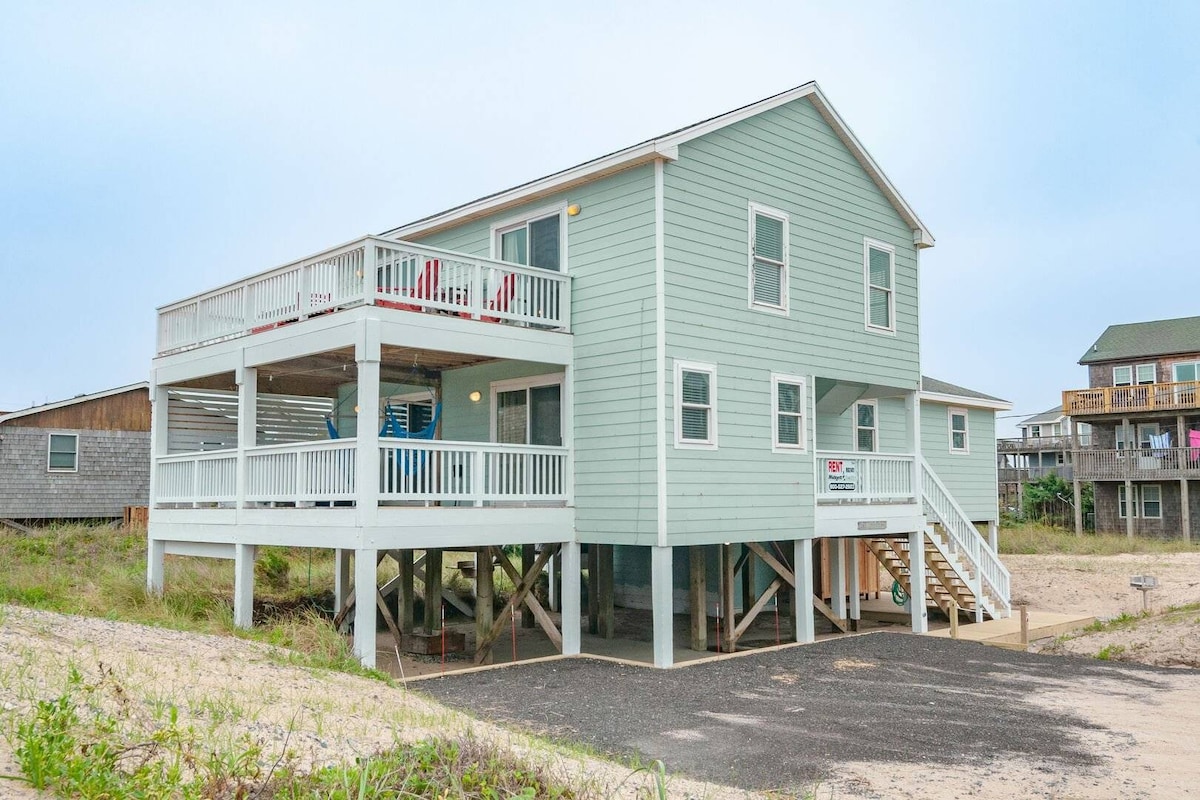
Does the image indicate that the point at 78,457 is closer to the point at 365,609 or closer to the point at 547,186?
the point at 547,186

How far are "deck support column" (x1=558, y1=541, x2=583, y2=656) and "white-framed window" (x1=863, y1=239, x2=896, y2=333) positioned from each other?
7.68m

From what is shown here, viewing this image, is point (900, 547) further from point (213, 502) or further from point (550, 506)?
point (213, 502)

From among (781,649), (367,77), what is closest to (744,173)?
(781,649)

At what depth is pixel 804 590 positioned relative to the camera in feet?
62.8

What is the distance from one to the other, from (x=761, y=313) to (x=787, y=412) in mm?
1825

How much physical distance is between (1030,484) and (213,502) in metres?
44.3

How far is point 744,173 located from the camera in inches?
717

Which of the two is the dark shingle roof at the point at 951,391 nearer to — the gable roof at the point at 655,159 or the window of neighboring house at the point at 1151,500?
the gable roof at the point at 655,159

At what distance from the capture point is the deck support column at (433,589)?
60.3ft

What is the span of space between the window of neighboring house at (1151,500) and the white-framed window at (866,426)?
26848mm

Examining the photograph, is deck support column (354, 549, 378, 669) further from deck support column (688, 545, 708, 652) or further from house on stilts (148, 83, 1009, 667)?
deck support column (688, 545, 708, 652)

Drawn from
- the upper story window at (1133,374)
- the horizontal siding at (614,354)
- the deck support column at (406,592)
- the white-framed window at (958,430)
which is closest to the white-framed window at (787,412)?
the horizontal siding at (614,354)

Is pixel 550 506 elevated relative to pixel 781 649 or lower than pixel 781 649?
elevated

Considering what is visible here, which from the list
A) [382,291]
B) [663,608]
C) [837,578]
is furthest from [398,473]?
[837,578]
